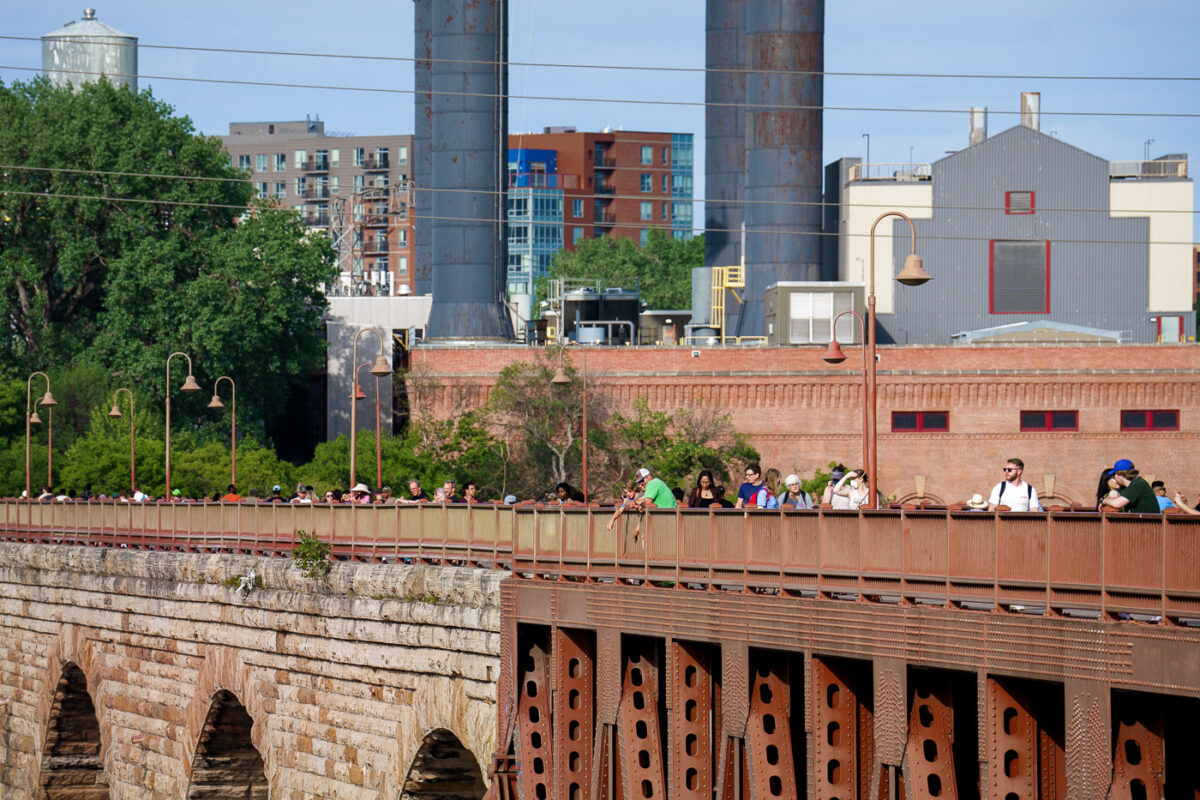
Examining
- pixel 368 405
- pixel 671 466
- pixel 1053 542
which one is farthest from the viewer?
pixel 368 405

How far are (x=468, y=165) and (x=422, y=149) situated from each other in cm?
2518

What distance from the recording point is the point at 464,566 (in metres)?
25.0

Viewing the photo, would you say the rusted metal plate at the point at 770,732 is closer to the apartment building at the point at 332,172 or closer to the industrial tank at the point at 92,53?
the industrial tank at the point at 92,53

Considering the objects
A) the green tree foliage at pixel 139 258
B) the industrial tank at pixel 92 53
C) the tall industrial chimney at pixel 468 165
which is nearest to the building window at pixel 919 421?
the tall industrial chimney at pixel 468 165

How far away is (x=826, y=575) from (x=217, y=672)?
1596 cm

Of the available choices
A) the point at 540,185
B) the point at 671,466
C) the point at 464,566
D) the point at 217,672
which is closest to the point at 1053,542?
the point at 464,566

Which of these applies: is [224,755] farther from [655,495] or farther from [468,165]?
[468,165]

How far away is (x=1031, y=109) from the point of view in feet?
268

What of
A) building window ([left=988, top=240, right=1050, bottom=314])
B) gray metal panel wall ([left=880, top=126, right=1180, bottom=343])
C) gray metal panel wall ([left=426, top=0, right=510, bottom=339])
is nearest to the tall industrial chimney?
gray metal panel wall ([left=426, top=0, right=510, bottom=339])

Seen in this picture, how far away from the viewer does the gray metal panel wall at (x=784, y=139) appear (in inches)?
2712

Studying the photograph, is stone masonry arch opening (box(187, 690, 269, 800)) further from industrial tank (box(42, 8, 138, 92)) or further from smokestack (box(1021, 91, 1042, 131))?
industrial tank (box(42, 8, 138, 92))

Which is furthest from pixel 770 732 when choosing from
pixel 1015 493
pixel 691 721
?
pixel 1015 493

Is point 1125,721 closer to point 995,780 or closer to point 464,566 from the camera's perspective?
point 995,780

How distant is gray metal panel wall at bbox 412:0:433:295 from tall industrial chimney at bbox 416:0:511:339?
18.6 meters
